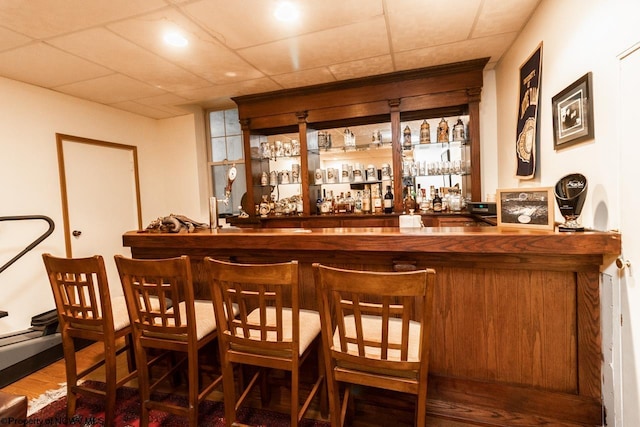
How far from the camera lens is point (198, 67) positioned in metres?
2.85

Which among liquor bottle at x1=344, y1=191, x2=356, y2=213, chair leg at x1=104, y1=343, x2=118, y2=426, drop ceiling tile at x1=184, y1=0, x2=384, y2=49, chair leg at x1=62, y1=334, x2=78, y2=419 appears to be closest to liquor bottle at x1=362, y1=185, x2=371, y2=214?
liquor bottle at x1=344, y1=191, x2=356, y2=213

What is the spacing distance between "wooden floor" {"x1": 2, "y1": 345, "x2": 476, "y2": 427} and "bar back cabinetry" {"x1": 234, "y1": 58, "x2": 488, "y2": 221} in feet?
6.43

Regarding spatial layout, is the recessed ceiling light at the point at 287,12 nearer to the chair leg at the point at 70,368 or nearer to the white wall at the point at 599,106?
the white wall at the point at 599,106

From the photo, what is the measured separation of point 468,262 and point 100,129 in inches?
163

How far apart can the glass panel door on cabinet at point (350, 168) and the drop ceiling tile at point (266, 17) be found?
1.44 m

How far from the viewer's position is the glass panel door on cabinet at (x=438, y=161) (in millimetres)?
3275

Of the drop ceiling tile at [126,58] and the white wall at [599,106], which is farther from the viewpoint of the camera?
the drop ceiling tile at [126,58]

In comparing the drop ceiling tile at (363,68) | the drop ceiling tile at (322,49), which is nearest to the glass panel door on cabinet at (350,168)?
the drop ceiling tile at (363,68)

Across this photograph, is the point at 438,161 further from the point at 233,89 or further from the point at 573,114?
the point at 233,89

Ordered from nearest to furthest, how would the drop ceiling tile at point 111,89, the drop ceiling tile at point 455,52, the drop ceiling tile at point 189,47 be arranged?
1. the drop ceiling tile at point 189,47
2. the drop ceiling tile at point 455,52
3. the drop ceiling tile at point 111,89

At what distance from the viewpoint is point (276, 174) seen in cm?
396

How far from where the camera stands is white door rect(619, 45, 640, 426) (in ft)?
4.09

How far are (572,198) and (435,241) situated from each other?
0.64 m

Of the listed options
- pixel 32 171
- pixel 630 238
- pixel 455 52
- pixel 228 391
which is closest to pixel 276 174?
pixel 455 52
